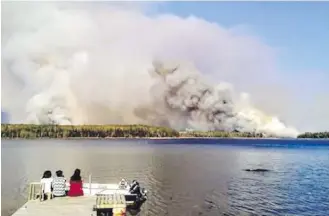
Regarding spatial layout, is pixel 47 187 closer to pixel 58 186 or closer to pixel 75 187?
pixel 58 186

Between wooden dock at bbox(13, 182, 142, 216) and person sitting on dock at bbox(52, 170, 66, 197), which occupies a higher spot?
person sitting on dock at bbox(52, 170, 66, 197)

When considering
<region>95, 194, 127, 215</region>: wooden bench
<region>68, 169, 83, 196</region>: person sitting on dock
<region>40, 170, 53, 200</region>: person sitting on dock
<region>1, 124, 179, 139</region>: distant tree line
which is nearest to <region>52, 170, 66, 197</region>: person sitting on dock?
<region>40, 170, 53, 200</region>: person sitting on dock

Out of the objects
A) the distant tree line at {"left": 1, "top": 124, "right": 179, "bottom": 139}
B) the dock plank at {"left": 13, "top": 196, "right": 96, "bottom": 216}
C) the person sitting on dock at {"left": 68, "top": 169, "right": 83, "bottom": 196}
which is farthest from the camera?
the distant tree line at {"left": 1, "top": 124, "right": 179, "bottom": 139}

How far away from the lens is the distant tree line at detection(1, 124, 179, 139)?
147 metres

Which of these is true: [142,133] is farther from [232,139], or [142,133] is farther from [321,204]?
[321,204]

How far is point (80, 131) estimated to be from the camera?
165750 millimetres

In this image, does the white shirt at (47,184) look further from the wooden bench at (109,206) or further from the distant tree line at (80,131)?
the distant tree line at (80,131)

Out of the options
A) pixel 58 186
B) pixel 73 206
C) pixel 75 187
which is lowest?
pixel 73 206

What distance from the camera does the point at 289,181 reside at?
120 feet

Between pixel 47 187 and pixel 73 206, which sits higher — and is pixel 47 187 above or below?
above

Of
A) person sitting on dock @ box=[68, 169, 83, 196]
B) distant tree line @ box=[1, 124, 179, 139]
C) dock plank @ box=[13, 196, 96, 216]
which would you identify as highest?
distant tree line @ box=[1, 124, 179, 139]

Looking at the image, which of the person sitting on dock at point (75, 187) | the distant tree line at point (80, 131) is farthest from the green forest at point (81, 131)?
the person sitting on dock at point (75, 187)

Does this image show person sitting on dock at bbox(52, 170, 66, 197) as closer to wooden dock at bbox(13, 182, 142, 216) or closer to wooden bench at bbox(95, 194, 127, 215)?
wooden dock at bbox(13, 182, 142, 216)

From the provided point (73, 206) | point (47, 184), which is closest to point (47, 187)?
point (47, 184)
